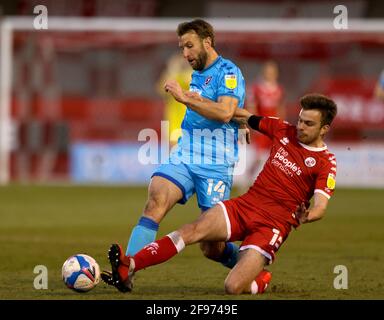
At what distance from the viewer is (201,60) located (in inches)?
347

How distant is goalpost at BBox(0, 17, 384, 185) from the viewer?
73.9ft

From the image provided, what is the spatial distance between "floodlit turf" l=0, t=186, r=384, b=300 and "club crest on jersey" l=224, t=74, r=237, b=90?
1.65m

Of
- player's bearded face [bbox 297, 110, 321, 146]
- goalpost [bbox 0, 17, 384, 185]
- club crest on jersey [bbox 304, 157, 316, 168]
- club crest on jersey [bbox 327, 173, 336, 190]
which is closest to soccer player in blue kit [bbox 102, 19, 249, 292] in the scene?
player's bearded face [bbox 297, 110, 321, 146]

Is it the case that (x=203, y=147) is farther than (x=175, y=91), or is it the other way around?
(x=203, y=147)

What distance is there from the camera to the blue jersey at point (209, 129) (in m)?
8.80

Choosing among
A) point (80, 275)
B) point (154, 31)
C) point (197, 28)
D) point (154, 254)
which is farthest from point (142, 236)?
point (154, 31)

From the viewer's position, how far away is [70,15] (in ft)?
89.5

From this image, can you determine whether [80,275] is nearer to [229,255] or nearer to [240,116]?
[229,255]

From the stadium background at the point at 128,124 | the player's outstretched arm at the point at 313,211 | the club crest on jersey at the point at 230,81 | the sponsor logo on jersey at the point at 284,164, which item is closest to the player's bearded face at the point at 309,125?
the sponsor logo on jersey at the point at 284,164

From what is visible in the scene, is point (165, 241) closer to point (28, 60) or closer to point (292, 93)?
point (28, 60)

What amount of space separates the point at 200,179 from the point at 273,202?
662 mm

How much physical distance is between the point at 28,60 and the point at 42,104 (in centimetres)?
109

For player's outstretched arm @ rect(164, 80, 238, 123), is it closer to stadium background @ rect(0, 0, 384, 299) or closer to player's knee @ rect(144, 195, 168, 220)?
player's knee @ rect(144, 195, 168, 220)

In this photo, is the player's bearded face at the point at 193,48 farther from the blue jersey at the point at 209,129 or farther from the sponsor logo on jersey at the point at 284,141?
the sponsor logo on jersey at the point at 284,141
